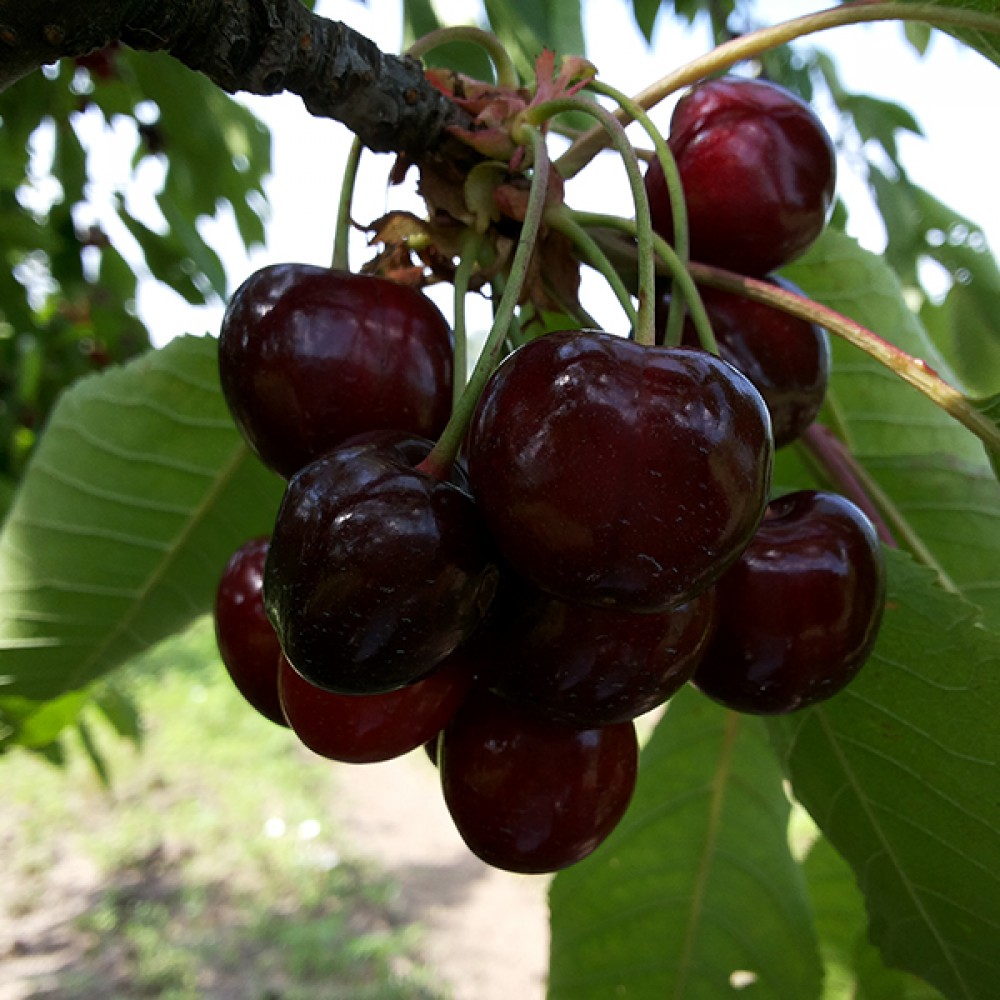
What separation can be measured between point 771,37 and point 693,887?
0.97 m

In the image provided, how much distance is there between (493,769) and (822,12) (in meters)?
0.66

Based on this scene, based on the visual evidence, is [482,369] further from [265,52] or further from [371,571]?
[265,52]

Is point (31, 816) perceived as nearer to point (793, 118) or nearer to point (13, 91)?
point (13, 91)

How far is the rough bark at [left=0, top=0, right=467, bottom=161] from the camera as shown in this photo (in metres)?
0.53

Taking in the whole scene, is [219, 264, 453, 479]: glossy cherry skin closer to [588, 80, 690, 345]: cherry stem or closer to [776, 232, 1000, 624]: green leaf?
[588, 80, 690, 345]: cherry stem

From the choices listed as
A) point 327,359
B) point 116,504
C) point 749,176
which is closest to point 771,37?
point 749,176

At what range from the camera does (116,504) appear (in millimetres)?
1119

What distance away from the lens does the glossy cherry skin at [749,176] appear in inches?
32.9

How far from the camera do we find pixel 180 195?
2539 mm

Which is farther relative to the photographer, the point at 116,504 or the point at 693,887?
the point at 693,887

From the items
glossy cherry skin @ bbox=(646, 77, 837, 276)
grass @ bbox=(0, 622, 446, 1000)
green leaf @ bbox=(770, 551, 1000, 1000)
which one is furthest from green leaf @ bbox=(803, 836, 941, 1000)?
grass @ bbox=(0, 622, 446, 1000)

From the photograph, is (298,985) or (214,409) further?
(298,985)

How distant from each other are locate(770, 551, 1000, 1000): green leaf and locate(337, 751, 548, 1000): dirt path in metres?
3.87

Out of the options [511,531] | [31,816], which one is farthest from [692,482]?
[31,816]
